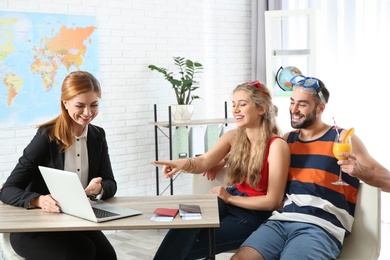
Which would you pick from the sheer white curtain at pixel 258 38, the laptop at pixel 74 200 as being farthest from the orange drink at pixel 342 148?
the sheer white curtain at pixel 258 38

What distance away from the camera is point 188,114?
17.2 feet

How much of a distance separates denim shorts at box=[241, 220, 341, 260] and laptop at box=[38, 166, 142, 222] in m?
0.62

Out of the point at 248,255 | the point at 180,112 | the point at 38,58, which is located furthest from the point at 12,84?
the point at 248,255

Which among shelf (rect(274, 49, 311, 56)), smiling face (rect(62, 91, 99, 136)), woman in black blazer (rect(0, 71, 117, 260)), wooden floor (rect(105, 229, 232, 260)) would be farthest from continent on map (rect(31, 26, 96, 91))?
smiling face (rect(62, 91, 99, 136))

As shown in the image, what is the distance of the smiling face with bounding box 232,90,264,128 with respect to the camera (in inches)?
125

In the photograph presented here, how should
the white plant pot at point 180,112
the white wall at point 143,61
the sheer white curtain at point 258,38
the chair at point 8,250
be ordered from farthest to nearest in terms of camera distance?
the sheer white curtain at point 258,38, the white plant pot at point 180,112, the white wall at point 143,61, the chair at point 8,250

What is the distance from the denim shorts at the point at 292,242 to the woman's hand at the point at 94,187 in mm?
723

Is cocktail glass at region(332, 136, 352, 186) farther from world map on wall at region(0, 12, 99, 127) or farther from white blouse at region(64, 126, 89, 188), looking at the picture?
world map on wall at region(0, 12, 99, 127)

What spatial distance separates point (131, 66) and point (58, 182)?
9.75 ft

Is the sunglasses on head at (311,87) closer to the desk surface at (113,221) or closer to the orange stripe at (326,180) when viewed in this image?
the orange stripe at (326,180)

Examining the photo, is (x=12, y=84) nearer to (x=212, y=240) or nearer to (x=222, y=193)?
(x=222, y=193)

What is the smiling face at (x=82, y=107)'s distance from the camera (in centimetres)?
284

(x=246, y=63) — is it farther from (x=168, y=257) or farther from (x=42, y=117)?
(x=168, y=257)

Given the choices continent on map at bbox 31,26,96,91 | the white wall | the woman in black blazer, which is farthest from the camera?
the white wall
